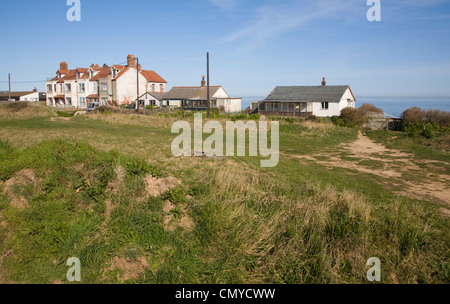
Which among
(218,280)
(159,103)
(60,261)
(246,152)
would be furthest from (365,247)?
(159,103)

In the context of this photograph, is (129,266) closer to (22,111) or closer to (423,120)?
(22,111)

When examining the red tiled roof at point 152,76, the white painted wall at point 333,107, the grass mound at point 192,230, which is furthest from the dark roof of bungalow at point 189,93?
the grass mound at point 192,230

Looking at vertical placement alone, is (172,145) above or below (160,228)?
above

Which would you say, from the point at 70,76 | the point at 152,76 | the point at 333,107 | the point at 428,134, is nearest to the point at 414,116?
the point at 428,134

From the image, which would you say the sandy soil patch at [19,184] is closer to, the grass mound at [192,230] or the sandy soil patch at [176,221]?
the grass mound at [192,230]

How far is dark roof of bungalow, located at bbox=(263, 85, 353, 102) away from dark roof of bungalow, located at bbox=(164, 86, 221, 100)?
10.6 metres

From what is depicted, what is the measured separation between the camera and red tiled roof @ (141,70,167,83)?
58625 mm

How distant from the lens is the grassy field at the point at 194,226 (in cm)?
619

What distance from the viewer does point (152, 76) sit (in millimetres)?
60438

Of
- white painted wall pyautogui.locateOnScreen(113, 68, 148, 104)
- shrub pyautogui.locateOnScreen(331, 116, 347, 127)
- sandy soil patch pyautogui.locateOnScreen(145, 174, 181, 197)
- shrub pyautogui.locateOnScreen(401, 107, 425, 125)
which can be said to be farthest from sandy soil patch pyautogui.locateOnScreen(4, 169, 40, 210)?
white painted wall pyautogui.locateOnScreen(113, 68, 148, 104)

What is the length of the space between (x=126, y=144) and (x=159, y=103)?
39.7 meters

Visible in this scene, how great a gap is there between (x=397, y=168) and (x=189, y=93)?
43.7 metres

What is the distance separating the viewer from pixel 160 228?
23.5ft
